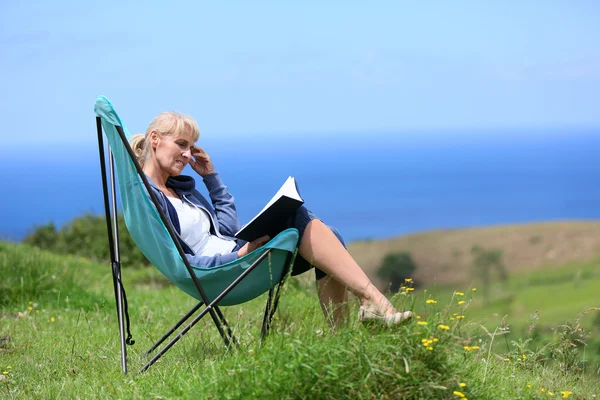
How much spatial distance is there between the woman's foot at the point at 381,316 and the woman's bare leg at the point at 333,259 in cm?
13

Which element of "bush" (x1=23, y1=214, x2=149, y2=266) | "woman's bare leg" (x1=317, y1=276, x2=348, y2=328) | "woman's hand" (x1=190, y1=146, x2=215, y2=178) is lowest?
"bush" (x1=23, y1=214, x2=149, y2=266)

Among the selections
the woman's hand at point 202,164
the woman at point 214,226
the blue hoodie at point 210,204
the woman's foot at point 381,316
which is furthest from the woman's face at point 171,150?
the woman's foot at point 381,316

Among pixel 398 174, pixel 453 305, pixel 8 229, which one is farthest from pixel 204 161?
pixel 398 174

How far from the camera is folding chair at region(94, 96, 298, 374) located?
2801mm

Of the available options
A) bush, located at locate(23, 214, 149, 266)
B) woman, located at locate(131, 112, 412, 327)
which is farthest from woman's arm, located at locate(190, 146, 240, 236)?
bush, located at locate(23, 214, 149, 266)

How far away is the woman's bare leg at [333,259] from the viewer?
2.80 metres

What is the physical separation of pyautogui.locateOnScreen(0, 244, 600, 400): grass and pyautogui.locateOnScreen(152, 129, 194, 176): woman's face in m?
0.78

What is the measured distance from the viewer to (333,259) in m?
2.82

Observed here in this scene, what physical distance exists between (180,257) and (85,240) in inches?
242

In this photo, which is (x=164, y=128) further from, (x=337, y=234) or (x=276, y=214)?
(x=337, y=234)

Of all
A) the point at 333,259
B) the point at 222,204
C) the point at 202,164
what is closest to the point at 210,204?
the point at 222,204

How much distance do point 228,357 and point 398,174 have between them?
184516 millimetres

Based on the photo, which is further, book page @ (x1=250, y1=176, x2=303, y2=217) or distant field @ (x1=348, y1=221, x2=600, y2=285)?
distant field @ (x1=348, y1=221, x2=600, y2=285)

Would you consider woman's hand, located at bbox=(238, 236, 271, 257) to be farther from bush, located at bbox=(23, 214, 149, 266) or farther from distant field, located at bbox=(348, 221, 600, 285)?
distant field, located at bbox=(348, 221, 600, 285)
